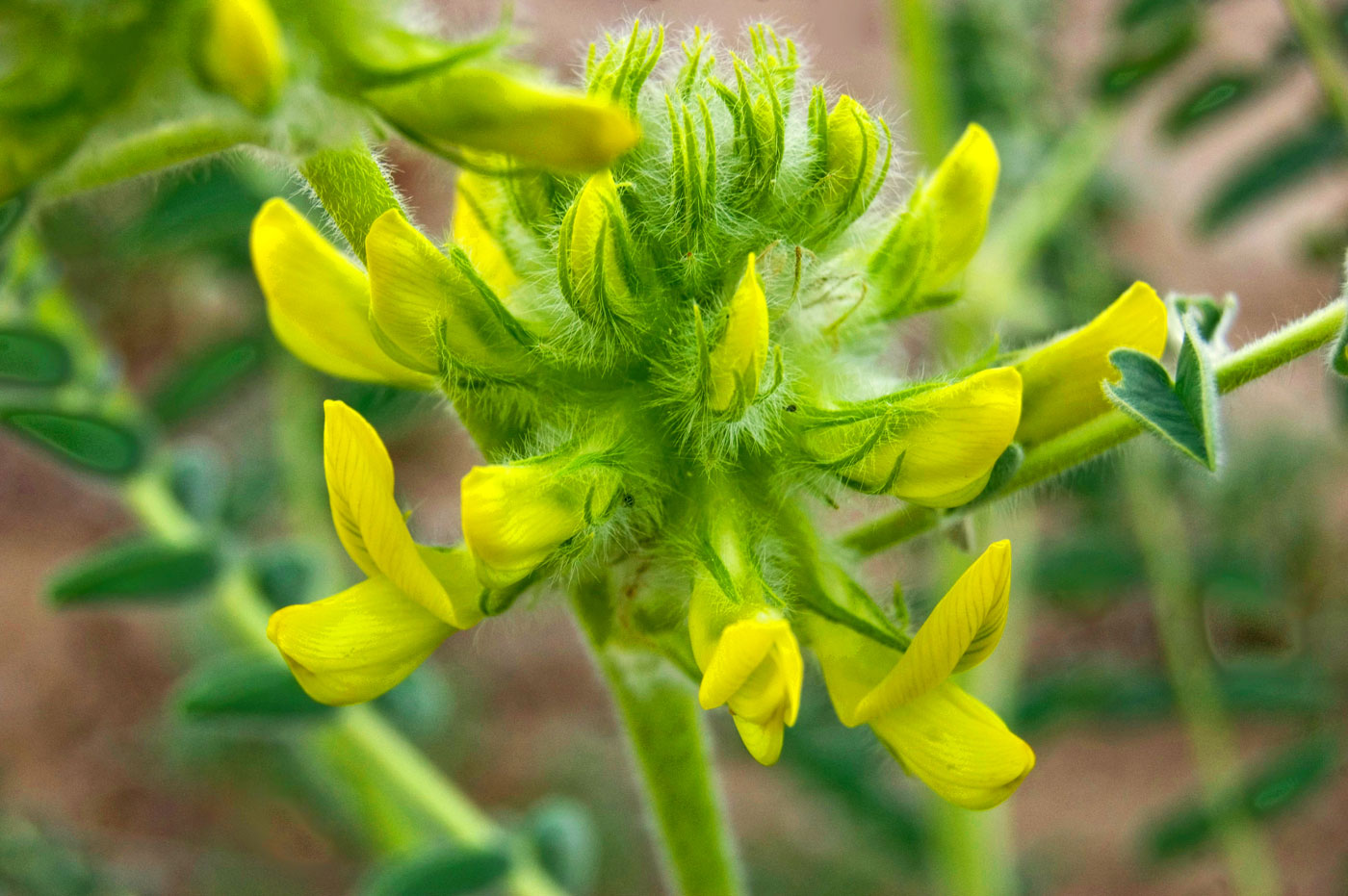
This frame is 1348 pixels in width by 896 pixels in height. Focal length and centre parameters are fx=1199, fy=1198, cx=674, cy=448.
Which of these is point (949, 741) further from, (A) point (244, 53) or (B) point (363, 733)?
(B) point (363, 733)

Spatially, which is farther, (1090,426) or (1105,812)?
(1105,812)

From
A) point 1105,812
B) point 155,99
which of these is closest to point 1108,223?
point 1105,812

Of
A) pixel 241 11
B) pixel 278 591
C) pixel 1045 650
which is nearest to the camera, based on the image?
pixel 241 11

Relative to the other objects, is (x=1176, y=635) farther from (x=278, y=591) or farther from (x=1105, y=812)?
(x=278, y=591)

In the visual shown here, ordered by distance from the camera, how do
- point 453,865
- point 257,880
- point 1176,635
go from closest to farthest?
point 453,865 → point 1176,635 → point 257,880

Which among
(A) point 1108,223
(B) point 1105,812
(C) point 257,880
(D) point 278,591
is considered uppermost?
(A) point 1108,223

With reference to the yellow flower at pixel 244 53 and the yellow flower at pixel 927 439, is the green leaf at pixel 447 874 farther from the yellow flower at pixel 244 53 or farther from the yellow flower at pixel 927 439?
the yellow flower at pixel 244 53
